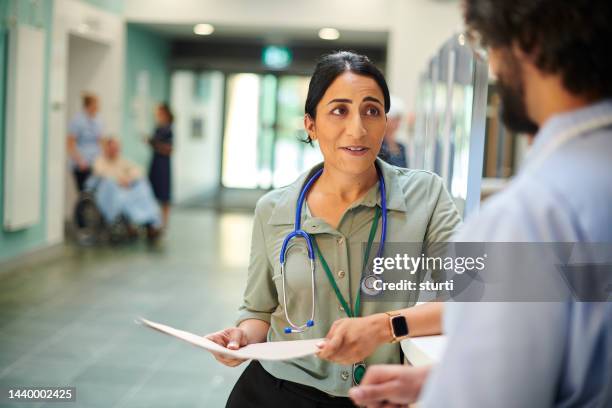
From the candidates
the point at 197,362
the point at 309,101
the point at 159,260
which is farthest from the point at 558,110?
the point at 159,260

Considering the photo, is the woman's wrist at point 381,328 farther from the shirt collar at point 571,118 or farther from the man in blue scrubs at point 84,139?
the man in blue scrubs at point 84,139

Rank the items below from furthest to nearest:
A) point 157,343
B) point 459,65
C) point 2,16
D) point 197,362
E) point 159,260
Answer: point 159,260 → point 2,16 → point 157,343 → point 197,362 → point 459,65

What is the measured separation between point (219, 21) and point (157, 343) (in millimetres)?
7702

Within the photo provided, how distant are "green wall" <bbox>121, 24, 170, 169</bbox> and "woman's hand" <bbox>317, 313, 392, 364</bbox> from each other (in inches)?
441

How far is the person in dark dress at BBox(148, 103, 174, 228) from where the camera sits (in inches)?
444

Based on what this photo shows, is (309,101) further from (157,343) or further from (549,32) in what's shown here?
(157,343)

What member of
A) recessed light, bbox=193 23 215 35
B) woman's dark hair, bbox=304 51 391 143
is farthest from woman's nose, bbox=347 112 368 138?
recessed light, bbox=193 23 215 35

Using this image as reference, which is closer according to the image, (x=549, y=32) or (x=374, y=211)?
(x=549, y=32)

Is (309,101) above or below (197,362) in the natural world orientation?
above

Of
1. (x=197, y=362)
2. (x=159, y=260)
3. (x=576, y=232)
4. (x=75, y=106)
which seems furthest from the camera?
(x=75, y=106)

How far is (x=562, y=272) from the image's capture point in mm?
912

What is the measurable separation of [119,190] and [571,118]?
937 centimetres

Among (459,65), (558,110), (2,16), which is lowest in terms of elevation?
(558,110)

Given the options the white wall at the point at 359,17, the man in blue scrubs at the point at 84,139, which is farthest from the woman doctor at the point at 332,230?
the white wall at the point at 359,17
